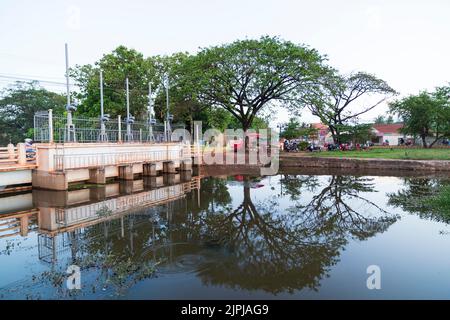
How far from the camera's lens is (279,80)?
23141mm

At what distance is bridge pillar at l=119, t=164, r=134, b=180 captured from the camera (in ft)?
55.7

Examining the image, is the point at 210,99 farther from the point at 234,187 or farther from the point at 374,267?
the point at 374,267

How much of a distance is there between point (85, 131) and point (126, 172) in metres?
3.28

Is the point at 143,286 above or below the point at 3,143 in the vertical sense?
below

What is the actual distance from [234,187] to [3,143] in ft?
123

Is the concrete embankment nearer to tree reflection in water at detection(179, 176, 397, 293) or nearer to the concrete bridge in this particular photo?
tree reflection in water at detection(179, 176, 397, 293)

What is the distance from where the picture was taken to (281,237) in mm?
7766

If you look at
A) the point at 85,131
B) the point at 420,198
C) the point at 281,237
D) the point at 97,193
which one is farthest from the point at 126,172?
the point at 420,198

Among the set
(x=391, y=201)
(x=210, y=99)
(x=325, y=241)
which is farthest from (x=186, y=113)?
(x=325, y=241)

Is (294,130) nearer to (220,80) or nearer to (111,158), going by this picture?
(220,80)

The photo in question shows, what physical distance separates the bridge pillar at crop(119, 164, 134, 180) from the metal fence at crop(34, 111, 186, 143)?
1.91 meters

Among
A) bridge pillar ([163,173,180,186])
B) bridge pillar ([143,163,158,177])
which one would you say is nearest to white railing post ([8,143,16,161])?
bridge pillar ([163,173,180,186])

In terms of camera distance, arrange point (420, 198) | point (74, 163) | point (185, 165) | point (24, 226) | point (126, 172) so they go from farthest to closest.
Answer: point (185, 165) < point (126, 172) < point (74, 163) < point (420, 198) < point (24, 226)

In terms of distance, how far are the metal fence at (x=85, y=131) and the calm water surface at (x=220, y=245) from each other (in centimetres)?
320
